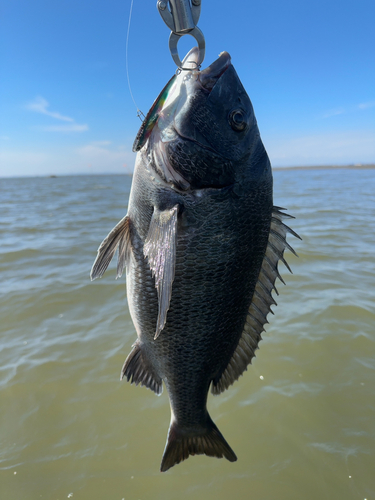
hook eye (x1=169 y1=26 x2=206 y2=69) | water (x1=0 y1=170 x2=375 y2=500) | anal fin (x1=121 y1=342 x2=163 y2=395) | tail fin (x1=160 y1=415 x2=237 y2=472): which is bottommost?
water (x1=0 y1=170 x2=375 y2=500)

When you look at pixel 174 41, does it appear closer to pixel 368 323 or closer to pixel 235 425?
pixel 235 425

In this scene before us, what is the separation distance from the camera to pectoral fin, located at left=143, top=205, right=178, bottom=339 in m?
1.31

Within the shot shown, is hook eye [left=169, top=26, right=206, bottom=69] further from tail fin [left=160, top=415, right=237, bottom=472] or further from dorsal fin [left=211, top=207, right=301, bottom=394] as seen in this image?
tail fin [left=160, top=415, right=237, bottom=472]

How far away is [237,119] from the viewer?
61.2 inches

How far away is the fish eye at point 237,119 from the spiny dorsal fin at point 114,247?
772 millimetres

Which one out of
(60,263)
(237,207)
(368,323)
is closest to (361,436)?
(368,323)

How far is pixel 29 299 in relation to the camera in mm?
5078

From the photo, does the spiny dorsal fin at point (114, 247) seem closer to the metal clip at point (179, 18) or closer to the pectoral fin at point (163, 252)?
the pectoral fin at point (163, 252)

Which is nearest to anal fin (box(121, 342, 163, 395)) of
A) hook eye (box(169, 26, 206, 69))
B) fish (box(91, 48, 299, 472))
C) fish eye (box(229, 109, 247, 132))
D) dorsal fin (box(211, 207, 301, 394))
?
fish (box(91, 48, 299, 472))

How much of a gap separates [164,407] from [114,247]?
220 cm

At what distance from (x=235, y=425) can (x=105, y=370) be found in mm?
1640

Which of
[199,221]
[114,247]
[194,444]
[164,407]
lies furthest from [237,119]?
[164,407]

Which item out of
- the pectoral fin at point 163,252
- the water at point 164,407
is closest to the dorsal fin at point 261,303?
the pectoral fin at point 163,252

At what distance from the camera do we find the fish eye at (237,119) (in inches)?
61.1
